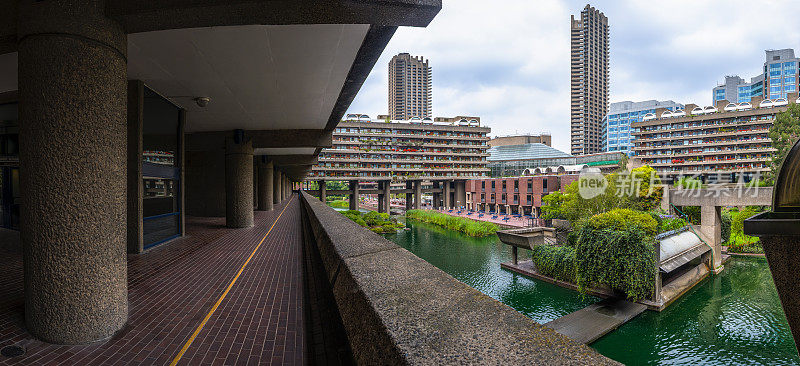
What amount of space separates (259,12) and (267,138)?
1096cm

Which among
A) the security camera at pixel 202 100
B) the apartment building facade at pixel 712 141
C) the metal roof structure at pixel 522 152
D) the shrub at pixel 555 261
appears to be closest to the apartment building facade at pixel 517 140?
the metal roof structure at pixel 522 152

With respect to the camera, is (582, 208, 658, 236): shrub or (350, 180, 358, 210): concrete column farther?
(350, 180, 358, 210): concrete column

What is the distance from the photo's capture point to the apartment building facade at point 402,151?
61812mm

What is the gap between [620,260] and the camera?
46.4 ft

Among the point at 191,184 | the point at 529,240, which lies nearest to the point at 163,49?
the point at 191,184

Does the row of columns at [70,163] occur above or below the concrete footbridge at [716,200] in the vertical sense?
above

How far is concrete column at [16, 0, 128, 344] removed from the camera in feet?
9.56

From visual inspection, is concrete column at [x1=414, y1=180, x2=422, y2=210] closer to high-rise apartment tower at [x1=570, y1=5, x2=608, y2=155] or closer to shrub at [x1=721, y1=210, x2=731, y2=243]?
shrub at [x1=721, y1=210, x2=731, y2=243]

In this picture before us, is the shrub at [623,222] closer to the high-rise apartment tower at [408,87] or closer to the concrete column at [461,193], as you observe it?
the concrete column at [461,193]

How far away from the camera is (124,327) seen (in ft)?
11.8

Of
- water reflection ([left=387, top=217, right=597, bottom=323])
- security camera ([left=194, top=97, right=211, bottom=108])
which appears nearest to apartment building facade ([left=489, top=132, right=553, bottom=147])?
water reflection ([left=387, top=217, right=597, bottom=323])

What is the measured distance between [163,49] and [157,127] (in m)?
7.56

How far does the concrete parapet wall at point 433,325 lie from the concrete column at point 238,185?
10.9 metres

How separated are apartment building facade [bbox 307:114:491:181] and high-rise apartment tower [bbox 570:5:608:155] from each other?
7978cm
